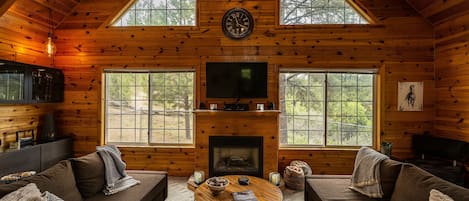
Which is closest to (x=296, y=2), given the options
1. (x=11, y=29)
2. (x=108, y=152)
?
(x=108, y=152)

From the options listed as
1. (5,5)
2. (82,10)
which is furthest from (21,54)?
(82,10)

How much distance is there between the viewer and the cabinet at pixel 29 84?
11.7 ft

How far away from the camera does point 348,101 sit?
186 inches

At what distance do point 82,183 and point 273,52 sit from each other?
349 cm

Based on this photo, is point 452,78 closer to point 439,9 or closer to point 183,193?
point 439,9

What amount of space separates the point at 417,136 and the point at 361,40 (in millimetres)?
1935

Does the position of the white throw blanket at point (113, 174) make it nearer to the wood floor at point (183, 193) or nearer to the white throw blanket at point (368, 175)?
the wood floor at point (183, 193)

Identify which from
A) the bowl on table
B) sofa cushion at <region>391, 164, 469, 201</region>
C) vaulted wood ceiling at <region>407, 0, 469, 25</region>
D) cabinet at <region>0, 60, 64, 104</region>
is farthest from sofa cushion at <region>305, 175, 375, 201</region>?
cabinet at <region>0, 60, 64, 104</region>

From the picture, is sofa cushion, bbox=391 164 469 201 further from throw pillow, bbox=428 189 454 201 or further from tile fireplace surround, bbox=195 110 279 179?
tile fireplace surround, bbox=195 110 279 179

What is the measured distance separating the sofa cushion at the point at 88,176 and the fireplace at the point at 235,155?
194 centimetres

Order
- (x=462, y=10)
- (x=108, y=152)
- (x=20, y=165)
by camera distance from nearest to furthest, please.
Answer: (x=108, y=152), (x=20, y=165), (x=462, y=10)

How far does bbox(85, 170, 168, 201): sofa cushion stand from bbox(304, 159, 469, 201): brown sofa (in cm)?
181

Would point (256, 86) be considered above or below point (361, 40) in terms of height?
below

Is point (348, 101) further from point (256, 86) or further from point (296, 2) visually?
point (296, 2)
